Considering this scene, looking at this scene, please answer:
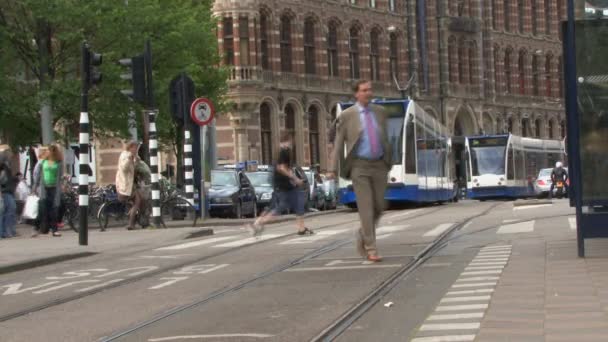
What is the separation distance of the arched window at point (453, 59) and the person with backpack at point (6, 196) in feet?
178

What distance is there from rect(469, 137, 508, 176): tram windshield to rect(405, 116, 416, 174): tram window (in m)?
16.3

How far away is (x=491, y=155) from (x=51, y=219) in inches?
1221

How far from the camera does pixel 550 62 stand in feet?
304

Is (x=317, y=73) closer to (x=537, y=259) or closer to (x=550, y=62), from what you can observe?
(x=550, y=62)

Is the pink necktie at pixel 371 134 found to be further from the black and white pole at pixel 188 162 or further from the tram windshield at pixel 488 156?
the tram windshield at pixel 488 156

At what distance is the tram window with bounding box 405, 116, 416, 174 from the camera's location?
119ft

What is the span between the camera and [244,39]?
5844 cm

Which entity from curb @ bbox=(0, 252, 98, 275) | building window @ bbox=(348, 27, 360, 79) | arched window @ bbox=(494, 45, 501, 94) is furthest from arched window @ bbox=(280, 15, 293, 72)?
curb @ bbox=(0, 252, 98, 275)

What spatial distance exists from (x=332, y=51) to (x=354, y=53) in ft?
8.14

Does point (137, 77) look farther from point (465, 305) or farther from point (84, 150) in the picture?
point (465, 305)

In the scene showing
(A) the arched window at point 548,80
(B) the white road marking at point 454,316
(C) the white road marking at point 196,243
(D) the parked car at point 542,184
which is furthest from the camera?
(A) the arched window at point 548,80

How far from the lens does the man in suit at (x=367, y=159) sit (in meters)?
14.0

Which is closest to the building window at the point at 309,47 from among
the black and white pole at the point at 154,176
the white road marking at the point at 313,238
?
the black and white pole at the point at 154,176

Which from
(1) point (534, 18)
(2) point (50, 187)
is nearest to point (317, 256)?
(2) point (50, 187)
